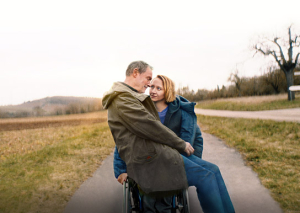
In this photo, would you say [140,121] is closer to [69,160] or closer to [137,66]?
[137,66]

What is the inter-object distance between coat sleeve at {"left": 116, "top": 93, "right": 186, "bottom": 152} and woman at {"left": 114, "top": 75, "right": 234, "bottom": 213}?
35cm

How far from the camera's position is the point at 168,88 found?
289cm

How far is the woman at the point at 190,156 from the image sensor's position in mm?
2129

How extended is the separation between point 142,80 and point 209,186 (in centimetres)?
117

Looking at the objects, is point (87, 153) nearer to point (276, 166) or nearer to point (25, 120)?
point (276, 166)

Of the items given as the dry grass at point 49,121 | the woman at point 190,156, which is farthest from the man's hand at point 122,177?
the dry grass at point 49,121

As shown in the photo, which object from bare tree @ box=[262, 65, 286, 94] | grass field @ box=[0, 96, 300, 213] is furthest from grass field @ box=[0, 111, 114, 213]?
bare tree @ box=[262, 65, 286, 94]

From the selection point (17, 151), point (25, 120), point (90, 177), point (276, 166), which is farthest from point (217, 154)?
point (25, 120)

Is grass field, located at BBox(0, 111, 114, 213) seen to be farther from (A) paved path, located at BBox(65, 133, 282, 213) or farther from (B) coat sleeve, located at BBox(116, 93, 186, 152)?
(B) coat sleeve, located at BBox(116, 93, 186, 152)

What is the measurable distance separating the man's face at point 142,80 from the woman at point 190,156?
0.49 m

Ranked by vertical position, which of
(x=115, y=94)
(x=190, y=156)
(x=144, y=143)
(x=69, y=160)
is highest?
(x=115, y=94)

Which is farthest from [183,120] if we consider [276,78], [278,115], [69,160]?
[276,78]

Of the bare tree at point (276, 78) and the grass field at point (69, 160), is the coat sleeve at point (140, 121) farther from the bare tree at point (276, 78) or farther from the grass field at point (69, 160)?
the bare tree at point (276, 78)

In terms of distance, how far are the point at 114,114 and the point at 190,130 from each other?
96cm
